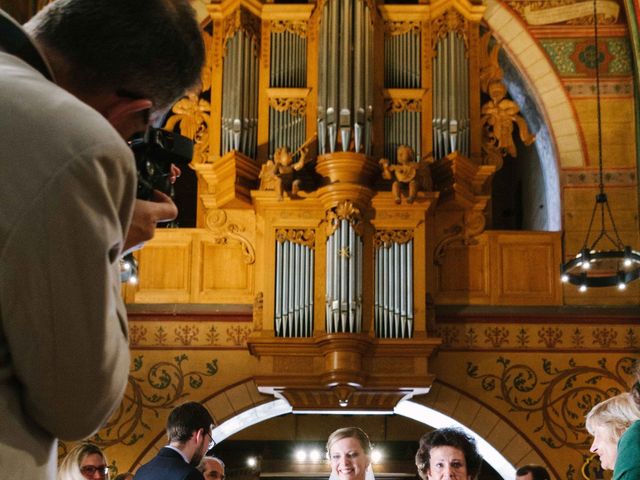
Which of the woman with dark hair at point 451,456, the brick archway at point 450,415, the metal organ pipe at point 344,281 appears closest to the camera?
the woman with dark hair at point 451,456

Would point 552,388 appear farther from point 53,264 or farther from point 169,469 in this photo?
point 53,264

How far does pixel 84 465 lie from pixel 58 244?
16.2ft

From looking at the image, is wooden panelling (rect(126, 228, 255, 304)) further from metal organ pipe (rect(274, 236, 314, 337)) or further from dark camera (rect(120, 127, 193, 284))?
dark camera (rect(120, 127, 193, 284))

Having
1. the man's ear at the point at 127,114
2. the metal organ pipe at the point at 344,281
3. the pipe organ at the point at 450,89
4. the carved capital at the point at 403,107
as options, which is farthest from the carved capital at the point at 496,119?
the man's ear at the point at 127,114

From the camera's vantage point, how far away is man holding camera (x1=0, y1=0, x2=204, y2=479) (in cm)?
99

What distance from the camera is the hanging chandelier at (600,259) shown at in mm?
8656

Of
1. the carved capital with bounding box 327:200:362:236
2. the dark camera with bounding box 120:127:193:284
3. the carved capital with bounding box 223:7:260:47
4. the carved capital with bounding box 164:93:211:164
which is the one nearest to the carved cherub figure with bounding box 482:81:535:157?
the carved capital with bounding box 327:200:362:236

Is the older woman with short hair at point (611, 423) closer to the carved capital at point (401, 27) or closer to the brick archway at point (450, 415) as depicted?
the brick archway at point (450, 415)

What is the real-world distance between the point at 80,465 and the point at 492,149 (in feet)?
19.3

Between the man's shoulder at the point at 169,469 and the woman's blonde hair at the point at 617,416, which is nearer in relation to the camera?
the woman's blonde hair at the point at 617,416

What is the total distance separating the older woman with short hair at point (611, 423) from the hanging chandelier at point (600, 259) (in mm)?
4608

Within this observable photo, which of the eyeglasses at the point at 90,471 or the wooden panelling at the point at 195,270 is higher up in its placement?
the wooden panelling at the point at 195,270

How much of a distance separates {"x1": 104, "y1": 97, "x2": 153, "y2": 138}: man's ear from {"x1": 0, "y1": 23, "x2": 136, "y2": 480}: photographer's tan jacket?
128mm

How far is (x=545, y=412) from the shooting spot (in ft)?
33.1
